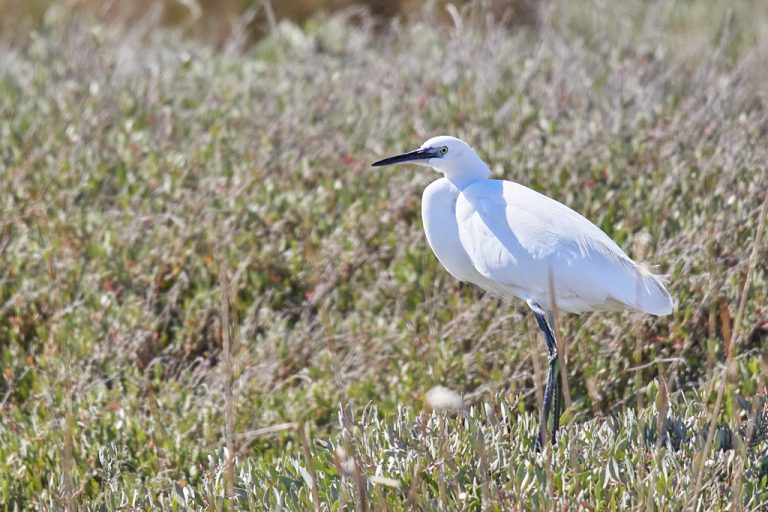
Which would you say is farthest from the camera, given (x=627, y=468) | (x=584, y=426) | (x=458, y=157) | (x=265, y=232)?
(x=265, y=232)

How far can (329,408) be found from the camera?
352 centimetres

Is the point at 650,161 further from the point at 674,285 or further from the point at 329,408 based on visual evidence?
the point at 329,408

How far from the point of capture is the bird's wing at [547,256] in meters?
2.97

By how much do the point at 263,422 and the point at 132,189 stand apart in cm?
162

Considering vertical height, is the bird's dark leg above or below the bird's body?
below

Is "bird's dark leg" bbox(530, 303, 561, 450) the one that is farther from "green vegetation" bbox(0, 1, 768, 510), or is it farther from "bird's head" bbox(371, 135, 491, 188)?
"bird's head" bbox(371, 135, 491, 188)

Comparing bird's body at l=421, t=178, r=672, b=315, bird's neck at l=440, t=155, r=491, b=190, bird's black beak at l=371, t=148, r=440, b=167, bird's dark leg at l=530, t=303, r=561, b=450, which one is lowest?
bird's dark leg at l=530, t=303, r=561, b=450

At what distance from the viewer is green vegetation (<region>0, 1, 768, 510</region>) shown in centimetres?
262

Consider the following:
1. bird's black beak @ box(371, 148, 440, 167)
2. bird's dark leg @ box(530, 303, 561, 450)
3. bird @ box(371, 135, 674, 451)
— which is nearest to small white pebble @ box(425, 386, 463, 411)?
bird @ box(371, 135, 674, 451)

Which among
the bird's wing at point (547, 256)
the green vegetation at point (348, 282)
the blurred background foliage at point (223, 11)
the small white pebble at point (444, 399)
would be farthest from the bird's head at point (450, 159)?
the blurred background foliage at point (223, 11)

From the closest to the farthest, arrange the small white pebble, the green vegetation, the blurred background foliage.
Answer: the small white pebble, the green vegetation, the blurred background foliage

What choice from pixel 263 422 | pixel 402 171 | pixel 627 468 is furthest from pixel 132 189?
pixel 627 468

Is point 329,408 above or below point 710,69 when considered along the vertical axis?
below

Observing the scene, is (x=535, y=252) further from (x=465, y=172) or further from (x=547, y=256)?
(x=465, y=172)
